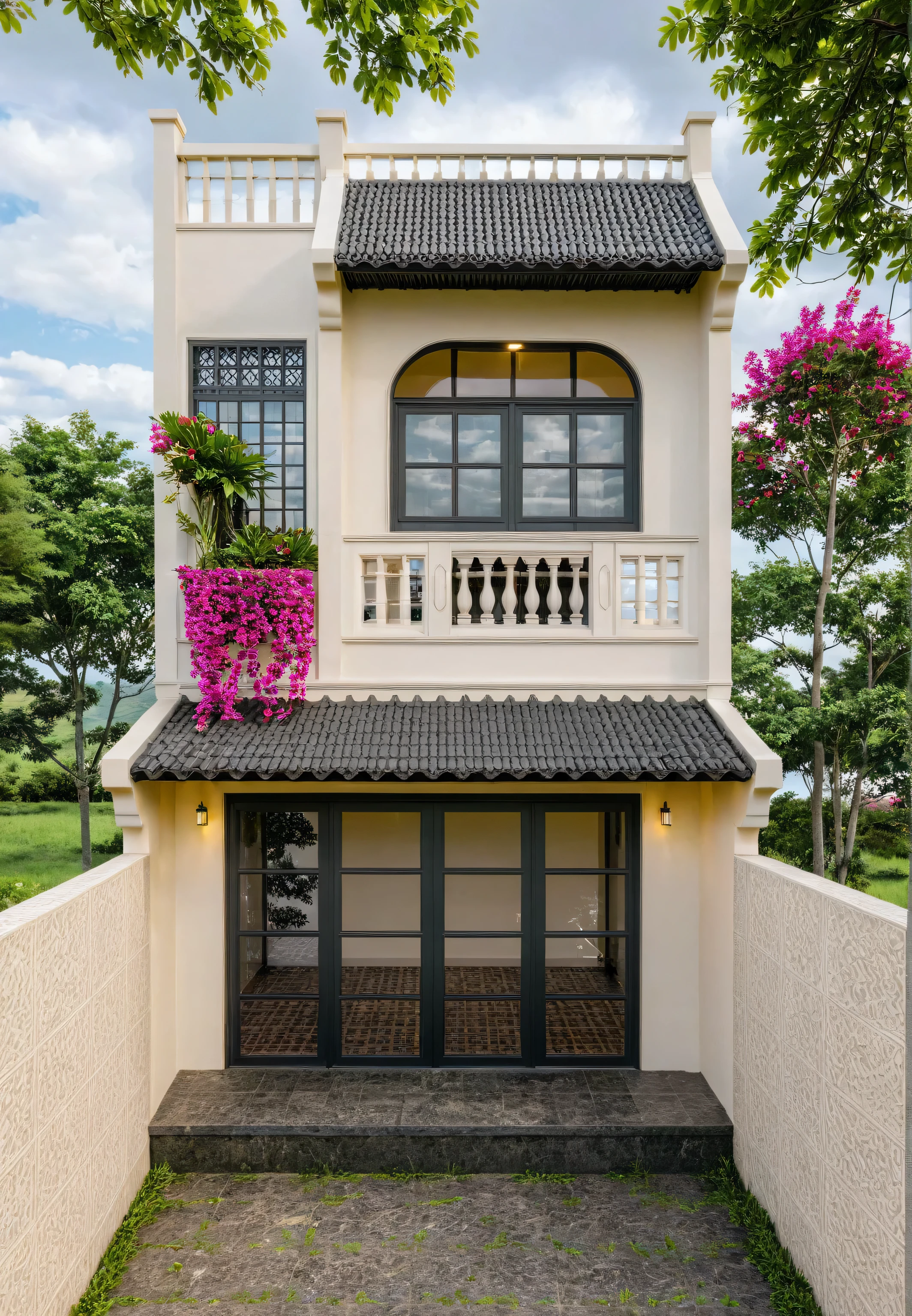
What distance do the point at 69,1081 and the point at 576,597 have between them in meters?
5.47

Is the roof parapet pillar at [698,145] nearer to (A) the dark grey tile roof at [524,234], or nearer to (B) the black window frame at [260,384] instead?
(A) the dark grey tile roof at [524,234]

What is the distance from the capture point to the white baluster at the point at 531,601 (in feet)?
23.6

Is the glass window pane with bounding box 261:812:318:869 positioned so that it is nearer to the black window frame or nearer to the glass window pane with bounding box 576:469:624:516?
the black window frame

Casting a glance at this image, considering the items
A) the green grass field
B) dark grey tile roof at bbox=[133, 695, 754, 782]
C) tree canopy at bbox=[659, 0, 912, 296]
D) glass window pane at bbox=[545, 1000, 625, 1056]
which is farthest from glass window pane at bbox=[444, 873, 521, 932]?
the green grass field

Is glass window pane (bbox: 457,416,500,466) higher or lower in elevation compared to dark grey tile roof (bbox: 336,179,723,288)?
→ lower

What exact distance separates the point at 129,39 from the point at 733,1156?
9.59 meters

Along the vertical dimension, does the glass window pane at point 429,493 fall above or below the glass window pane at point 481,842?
above

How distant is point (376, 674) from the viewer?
285 inches

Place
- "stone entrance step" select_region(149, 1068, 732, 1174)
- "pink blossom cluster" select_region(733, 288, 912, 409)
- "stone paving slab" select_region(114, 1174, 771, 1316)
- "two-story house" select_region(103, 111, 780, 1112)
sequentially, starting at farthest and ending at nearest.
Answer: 1. "pink blossom cluster" select_region(733, 288, 912, 409)
2. "two-story house" select_region(103, 111, 780, 1112)
3. "stone entrance step" select_region(149, 1068, 732, 1174)
4. "stone paving slab" select_region(114, 1174, 771, 1316)

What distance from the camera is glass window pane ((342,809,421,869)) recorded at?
7.21 m

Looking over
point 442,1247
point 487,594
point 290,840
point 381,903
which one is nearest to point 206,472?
point 487,594

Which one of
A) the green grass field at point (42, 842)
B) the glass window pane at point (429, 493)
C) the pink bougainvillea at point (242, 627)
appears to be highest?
the glass window pane at point (429, 493)

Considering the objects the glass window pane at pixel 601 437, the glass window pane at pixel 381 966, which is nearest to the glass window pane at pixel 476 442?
the glass window pane at pixel 601 437

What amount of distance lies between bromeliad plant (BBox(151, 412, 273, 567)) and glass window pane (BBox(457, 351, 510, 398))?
2205mm
